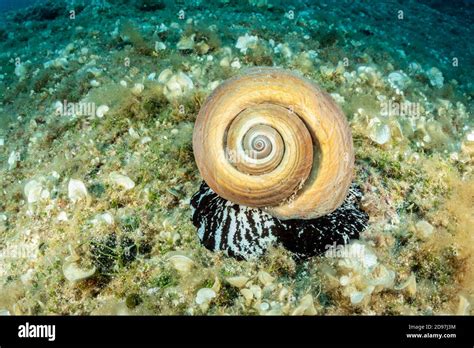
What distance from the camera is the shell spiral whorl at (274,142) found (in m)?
3.24

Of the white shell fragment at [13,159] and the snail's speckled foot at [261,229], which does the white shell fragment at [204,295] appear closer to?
the snail's speckled foot at [261,229]

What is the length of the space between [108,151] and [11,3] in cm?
4386

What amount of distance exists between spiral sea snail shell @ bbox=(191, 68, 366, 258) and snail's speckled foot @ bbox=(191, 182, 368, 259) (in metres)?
0.01

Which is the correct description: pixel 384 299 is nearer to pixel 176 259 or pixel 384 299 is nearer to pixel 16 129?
pixel 176 259

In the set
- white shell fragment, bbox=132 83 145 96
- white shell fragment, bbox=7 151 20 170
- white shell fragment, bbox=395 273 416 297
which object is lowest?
white shell fragment, bbox=7 151 20 170

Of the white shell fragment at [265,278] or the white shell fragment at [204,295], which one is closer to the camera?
the white shell fragment at [204,295]

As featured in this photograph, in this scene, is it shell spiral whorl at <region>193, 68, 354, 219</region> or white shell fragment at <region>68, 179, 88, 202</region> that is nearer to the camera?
shell spiral whorl at <region>193, 68, 354, 219</region>

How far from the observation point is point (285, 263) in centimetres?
344

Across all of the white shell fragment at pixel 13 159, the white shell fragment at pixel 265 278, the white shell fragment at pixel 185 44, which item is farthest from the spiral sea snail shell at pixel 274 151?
the white shell fragment at pixel 185 44

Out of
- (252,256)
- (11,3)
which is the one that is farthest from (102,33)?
(11,3)

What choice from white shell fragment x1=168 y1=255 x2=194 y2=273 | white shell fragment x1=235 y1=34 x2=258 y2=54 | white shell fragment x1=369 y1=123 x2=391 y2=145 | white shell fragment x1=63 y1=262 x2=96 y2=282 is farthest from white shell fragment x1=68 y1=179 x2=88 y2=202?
white shell fragment x1=235 y1=34 x2=258 y2=54

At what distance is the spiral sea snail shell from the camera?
325 centimetres

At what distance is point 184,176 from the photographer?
429 cm

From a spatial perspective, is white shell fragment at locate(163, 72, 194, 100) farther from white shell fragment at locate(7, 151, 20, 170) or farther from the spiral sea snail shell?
white shell fragment at locate(7, 151, 20, 170)
